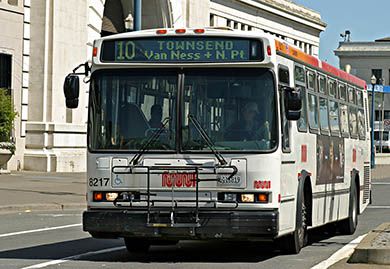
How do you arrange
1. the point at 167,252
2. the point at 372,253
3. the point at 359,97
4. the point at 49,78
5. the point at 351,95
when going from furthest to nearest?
the point at 49,78, the point at 359,97, the point at 351,95, the point at 167,252, the point at 372,253

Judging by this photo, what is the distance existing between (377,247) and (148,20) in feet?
133

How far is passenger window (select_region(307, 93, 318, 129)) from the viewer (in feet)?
53.2

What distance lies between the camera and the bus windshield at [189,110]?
45.1 ft

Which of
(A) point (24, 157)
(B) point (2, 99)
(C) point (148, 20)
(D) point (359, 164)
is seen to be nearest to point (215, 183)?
(D) point (359, 164)

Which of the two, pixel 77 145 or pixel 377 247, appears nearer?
pixel 377 247

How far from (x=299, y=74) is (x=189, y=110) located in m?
2.40

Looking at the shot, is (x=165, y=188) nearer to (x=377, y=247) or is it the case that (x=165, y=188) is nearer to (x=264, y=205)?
(x=264, y=205)

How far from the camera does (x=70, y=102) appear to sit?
14062 millimetres

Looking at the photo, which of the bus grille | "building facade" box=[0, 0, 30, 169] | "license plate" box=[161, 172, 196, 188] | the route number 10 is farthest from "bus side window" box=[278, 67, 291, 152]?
"building facade" box=[0, 0, 30, 169]

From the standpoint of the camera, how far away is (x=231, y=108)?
1382cm

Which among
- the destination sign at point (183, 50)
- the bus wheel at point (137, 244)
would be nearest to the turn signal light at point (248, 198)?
the destination sign at point (183, 50)

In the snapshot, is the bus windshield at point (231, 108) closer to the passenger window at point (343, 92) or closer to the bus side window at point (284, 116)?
the bus side window at point (284, 116)

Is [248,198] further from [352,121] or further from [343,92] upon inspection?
[352,121]

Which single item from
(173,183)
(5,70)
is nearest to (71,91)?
(173,183)
